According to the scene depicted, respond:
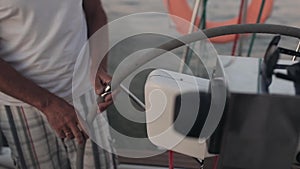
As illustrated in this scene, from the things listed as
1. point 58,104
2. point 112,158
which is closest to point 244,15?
point 112,158

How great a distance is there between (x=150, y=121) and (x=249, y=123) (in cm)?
19

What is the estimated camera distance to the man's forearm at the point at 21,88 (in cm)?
103

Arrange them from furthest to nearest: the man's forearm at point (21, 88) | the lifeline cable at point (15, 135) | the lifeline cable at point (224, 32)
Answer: the lifeline cable at point (15, 135) → the man's forearm at point (21, 88) → the lifeline cable at point (224, 32)

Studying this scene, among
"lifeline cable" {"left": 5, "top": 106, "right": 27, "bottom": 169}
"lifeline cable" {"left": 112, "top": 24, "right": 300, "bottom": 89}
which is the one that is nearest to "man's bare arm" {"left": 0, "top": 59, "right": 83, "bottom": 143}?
"lifeline cable" {"left": 5, "top": 106, "right": 27, "bottom": 169}

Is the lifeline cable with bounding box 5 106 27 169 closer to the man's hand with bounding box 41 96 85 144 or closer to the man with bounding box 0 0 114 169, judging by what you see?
the man with bounding box 0 0 114 169

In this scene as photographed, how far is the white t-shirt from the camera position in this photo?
3.38ft

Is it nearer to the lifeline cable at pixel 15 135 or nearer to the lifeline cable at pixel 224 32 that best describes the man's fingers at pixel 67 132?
the lifeline cable at pixel 15 135

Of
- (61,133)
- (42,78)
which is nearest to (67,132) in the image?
(61,133)

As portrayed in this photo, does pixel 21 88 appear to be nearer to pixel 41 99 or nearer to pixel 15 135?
pixel 41 99

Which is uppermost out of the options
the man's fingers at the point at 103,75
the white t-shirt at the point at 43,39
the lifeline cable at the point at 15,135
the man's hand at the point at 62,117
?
the white t-shirt at the point at 43,39

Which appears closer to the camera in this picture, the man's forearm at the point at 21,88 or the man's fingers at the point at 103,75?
the man's forearm at the point at 21,88

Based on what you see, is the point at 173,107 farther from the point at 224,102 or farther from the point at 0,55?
the point at 0,55

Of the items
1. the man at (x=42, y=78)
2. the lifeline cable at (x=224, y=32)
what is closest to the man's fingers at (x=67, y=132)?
the man at (x=42, y=78)

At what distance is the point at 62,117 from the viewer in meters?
1.09
